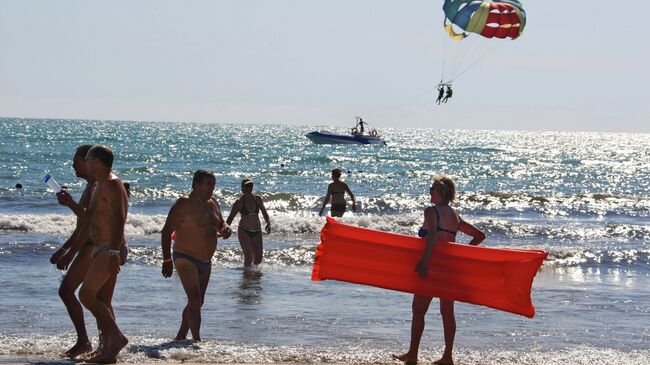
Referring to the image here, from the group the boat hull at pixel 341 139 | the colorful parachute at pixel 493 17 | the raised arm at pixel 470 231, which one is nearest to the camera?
the raised arm at pixel 470 231

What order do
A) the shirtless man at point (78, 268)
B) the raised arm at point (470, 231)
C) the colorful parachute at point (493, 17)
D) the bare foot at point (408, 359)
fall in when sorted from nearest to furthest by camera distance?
the shirtless man at point (78, 268) → the raised arm at point (470, 231) → the bare foot at point (408, 359) → the colorful parachute at point (493, 17)

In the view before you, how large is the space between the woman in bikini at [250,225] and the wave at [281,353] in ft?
14.5

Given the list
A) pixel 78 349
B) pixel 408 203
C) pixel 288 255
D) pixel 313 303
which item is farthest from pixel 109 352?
pixel 408 203

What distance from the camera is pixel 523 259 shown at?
7934 millimetres

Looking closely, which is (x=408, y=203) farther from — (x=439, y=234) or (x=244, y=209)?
(x=439, y=234)

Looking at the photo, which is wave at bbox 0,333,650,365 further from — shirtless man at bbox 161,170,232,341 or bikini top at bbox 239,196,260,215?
bikini top at bbox 239,196,260,215

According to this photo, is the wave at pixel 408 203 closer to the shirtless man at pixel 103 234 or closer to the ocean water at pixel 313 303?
the ocean water at pixel 313 303

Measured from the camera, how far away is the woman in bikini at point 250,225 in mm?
13243

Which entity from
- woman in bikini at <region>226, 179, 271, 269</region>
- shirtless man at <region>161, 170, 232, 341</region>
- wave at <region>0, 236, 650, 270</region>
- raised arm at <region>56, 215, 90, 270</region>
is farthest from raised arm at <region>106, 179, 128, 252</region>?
wave at <region>0, 236, 650, 270</region>

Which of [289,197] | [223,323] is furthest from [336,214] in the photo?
[289,197]

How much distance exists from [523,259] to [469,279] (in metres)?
0.47

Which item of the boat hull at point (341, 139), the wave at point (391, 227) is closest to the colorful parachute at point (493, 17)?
the wave at point (391, 227)

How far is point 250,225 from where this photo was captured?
44.8ft

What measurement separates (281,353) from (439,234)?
1.70 meters
